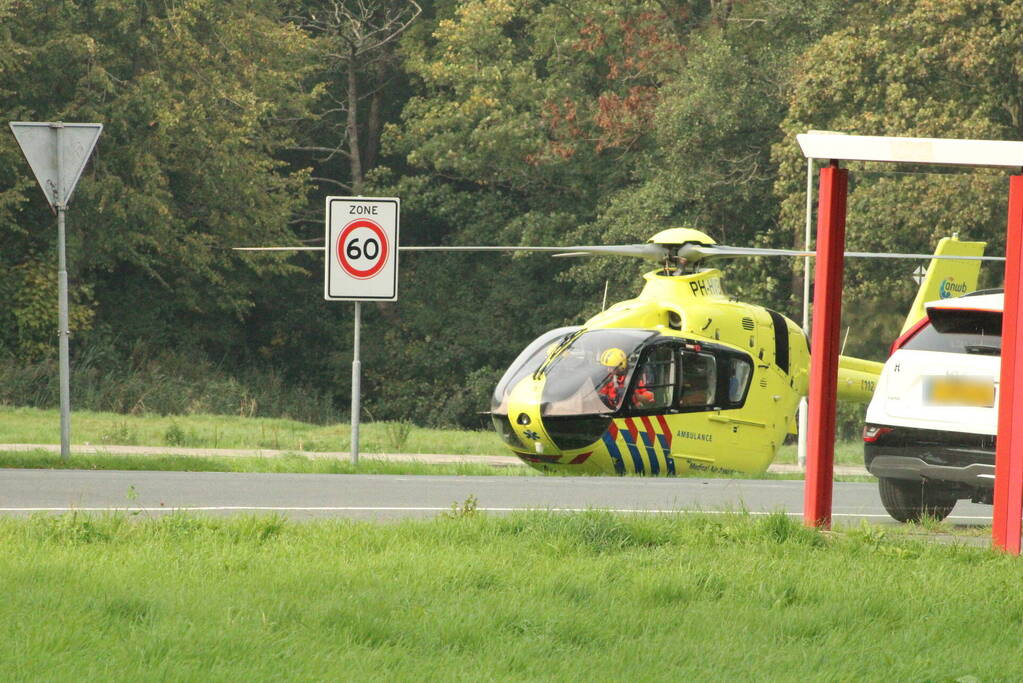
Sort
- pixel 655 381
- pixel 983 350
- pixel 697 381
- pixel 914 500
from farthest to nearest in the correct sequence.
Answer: pixel 697 381, pixel 655 381, pixel 914 500, pixel 983 350

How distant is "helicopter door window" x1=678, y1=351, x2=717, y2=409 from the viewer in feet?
55.3

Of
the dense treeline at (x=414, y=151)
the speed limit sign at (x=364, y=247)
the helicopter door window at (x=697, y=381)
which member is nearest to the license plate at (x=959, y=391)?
the speed limit sign at (x=364, y=247)

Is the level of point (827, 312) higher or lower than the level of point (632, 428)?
higher

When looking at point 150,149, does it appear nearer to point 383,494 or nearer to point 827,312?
point 383,494

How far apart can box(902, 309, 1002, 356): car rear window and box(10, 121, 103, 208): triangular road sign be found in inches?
309

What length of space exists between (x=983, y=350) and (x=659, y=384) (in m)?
7.67

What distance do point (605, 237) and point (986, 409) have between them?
2965 centimetres

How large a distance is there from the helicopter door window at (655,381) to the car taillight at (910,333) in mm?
7268

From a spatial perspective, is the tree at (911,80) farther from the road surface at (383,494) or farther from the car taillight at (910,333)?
the car taillight at (910,333)

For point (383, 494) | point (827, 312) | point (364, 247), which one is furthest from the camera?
point (364, 247)

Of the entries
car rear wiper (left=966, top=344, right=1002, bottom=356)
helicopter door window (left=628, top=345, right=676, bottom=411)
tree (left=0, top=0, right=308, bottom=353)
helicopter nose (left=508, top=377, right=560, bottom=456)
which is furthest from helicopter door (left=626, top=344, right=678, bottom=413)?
tree (left=0, top=0, right=308, bottom=353)

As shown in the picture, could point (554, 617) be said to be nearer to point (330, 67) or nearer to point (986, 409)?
point (986, 409)

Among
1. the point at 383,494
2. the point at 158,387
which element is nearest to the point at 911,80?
the point at 158,387

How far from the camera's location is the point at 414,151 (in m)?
41.8
